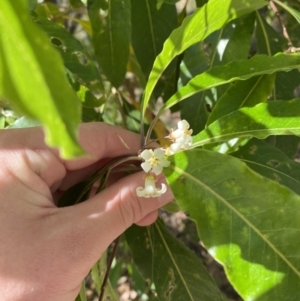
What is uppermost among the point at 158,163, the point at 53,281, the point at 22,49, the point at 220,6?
the point at 22,49

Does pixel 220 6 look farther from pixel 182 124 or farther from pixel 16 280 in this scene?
pixel 16 280

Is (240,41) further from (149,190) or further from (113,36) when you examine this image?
(149,190)

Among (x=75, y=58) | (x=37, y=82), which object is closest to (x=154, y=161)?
(x=75, y=58)

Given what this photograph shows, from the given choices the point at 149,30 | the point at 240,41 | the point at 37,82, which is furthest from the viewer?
the point at 149,30

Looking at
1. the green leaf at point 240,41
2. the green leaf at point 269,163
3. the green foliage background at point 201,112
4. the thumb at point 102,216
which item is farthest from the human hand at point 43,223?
the green leaf at point 240,41

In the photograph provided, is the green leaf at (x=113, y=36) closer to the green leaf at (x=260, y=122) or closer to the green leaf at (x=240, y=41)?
the green leaf at (x=240, y=41)

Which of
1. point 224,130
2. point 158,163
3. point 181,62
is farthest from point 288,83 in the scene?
point 158,163

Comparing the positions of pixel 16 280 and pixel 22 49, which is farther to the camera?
pixel 16 280
